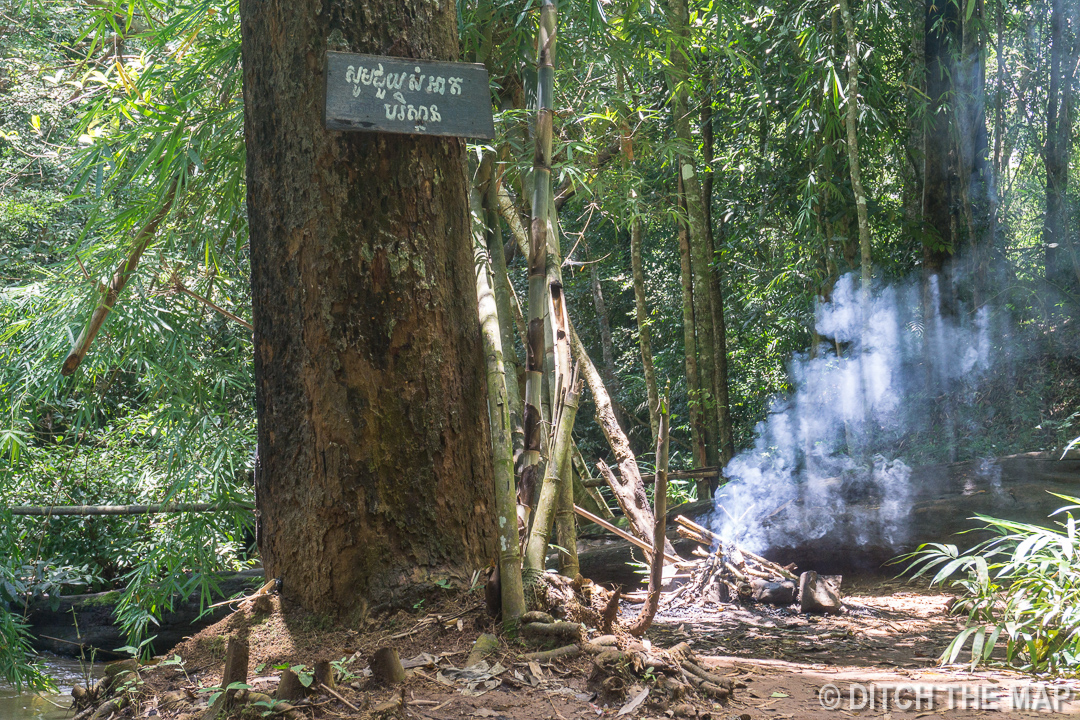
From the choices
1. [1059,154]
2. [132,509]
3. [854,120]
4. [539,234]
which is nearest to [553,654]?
[539,234]

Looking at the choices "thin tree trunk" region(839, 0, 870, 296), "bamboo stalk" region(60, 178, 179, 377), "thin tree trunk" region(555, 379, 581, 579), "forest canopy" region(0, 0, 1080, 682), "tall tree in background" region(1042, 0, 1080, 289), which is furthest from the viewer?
"tall tree in background" region(1042, 0, 1080, 289)

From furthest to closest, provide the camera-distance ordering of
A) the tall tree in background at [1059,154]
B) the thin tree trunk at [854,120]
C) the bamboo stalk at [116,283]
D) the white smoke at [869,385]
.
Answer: the tall tree in background at [1059,154], the white smoke at [869,385], the thin tree trunk at [854,120], the bamboo stalk at [116,283]

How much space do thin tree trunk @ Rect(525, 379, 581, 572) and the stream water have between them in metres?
2.18

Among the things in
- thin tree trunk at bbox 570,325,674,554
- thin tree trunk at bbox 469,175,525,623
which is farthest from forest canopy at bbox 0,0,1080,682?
thin tree trunk at bbox 469,175,525,623

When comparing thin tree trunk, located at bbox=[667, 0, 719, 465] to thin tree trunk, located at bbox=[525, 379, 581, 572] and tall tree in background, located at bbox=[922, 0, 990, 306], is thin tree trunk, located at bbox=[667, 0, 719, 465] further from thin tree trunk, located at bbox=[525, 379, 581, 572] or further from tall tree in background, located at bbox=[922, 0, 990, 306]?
thin tree trunk, located at bbox=[525, 379, 581, 572]

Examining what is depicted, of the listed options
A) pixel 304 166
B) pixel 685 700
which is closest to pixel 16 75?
pixel 304 166

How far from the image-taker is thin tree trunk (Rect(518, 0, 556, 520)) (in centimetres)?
167

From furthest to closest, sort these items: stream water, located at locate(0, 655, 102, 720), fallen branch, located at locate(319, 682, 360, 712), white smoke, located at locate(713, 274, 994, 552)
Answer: white smoke, located at locate(713, 274, 994, 552), stream water, located at locate(0, 655, 102, 720), fallen branch, located at locate(319, 682, 360, 712)

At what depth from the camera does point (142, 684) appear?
1407 millimetres

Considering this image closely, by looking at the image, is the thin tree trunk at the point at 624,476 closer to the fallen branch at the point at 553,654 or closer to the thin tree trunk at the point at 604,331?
the fallen branch at the point at 553,654

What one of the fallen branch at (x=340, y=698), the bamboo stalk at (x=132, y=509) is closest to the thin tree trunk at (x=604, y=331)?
the bamboo stalk at (x=132, y=509)

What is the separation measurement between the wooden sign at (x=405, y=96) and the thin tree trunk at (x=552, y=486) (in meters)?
0.67

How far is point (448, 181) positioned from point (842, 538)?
430 centimetres

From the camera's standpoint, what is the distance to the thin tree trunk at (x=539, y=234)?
167 centimetres
